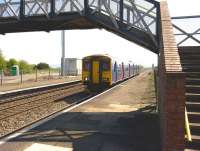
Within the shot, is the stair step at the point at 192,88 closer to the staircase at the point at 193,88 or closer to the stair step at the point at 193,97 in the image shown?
the staircase at the point at 193,88

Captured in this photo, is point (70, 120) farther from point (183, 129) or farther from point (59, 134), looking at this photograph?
point (183, 129)

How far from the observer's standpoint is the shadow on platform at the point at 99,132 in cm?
982

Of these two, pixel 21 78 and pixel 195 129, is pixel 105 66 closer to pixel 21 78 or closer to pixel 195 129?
pixel 21 78

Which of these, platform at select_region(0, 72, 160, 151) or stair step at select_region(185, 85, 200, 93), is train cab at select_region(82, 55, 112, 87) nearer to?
platform at select_region(0, 72, 160, 151)

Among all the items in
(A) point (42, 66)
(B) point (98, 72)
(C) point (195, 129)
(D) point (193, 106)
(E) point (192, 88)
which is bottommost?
(C) point (195, 129)

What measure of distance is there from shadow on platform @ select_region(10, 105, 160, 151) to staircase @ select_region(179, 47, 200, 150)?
1277 millimetres

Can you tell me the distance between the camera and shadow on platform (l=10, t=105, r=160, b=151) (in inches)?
387

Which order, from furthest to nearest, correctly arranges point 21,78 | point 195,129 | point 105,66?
point 21,78 < point 105,66 < point 195,129

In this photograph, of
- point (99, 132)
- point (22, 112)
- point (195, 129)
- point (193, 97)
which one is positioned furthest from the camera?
point (22, 112)

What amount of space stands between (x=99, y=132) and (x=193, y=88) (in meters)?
3.16

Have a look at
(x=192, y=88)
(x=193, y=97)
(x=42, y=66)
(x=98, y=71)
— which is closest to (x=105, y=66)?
(x=98, y=71)

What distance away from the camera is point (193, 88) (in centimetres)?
1021

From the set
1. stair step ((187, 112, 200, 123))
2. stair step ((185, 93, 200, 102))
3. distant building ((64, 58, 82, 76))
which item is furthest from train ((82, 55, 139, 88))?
distant building ((64, 58, 82, 76))

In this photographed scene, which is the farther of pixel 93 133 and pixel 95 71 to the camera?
pixel 95 71
